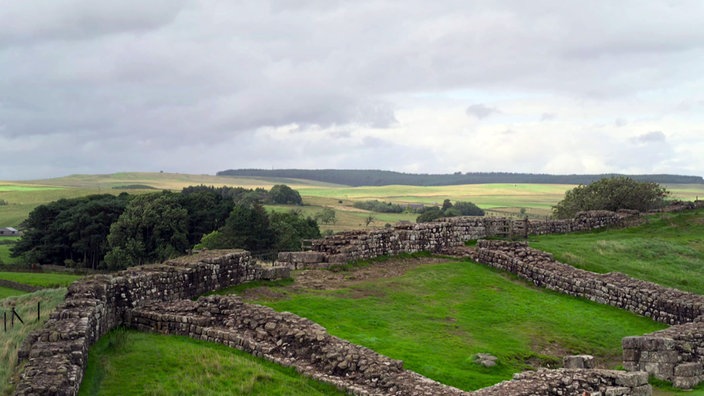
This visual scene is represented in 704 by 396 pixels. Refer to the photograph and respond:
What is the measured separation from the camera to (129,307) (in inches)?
910

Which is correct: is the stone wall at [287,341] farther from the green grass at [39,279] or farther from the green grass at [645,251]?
the green grass at [39,279]

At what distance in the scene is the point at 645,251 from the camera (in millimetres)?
39344

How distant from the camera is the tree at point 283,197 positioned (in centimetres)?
15288

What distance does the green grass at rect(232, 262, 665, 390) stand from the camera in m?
21.0

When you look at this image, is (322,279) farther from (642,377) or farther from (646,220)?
(646,220)

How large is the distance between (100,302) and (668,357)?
16.5 metres

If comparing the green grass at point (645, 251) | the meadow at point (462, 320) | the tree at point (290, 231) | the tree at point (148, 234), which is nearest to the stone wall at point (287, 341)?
the meadow at point (462, 320)

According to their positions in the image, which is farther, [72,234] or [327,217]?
[327,217]

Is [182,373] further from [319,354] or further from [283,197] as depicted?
[283,197]

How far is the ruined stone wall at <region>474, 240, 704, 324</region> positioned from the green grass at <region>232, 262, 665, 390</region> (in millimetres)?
583

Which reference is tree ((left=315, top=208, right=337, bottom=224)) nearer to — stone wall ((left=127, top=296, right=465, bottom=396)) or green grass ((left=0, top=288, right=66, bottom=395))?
green grass ((left=0, top=288, right=66, bottom=395))

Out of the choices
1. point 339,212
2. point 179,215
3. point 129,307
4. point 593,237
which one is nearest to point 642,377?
point 129,307

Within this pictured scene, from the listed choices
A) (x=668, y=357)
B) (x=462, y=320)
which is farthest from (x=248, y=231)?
(x=668, y=357)


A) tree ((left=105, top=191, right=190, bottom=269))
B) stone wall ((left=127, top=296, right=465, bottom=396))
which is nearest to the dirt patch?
stone wall ((left=127, top=296, right=465, bottom=396))
